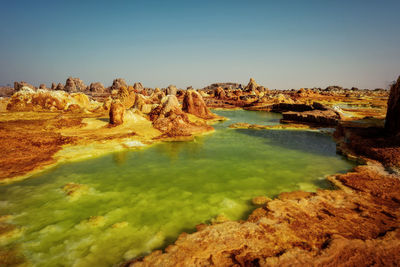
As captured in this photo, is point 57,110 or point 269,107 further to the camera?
point 269,107

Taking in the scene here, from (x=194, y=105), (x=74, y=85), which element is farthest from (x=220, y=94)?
(x=74, y=85)

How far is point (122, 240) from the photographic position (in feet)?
20.0

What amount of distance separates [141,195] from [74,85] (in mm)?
110833

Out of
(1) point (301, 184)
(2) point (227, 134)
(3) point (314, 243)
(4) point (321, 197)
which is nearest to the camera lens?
(3) point (314, 243)

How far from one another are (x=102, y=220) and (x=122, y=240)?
1.43 metres

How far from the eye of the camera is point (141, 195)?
348 inches

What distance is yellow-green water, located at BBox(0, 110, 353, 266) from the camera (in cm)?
595

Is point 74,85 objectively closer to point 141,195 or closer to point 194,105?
point 194,105

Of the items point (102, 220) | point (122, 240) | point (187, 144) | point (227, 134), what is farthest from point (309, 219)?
point (227, 134)

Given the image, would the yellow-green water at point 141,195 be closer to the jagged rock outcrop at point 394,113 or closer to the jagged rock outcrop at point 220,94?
the jagged rock outcrop at point 394,113

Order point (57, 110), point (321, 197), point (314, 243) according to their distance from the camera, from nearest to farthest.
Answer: point (314, 243) → point (321, 197) → point (57, 110)

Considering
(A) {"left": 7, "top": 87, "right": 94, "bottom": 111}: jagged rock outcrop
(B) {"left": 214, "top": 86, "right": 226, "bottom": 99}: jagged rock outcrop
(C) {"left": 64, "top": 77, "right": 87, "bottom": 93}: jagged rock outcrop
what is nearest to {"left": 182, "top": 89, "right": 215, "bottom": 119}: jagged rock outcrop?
(A) {"left": 7, "top": 87, "right": 94, "bottom": 111}: jagged rock outcrop

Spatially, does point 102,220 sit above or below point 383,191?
below

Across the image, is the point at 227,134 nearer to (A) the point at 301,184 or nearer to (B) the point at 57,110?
(A) the point at 301,184
